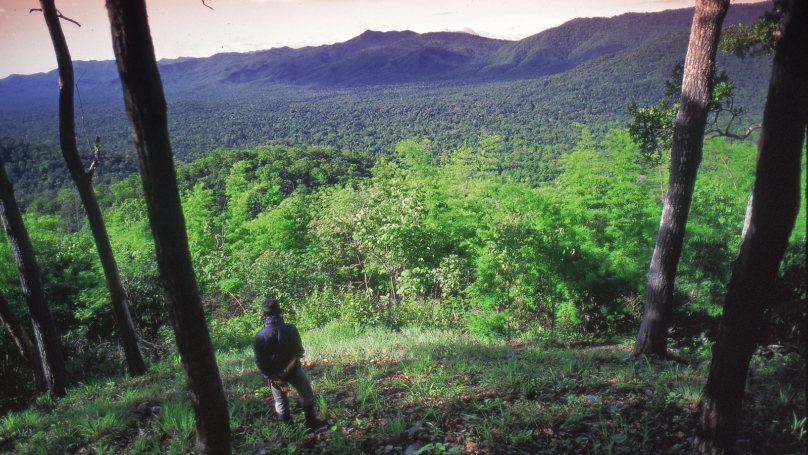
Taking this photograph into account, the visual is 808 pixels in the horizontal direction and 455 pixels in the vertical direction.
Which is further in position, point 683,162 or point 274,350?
point 683,162

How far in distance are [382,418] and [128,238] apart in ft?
71.5

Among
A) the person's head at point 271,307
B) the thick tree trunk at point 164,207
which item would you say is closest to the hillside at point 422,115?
the person's head at point 271,307

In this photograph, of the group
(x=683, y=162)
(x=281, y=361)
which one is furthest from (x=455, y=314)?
(x=281, y=361)

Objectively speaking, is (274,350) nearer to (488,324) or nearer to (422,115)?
(488,324)

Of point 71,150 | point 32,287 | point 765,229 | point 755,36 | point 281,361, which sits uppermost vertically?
point 755,36

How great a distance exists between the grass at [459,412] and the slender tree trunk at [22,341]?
6.61 ft

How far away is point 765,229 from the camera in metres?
2.58

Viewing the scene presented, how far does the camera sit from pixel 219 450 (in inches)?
132

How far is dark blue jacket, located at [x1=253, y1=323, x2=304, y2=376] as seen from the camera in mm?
3791

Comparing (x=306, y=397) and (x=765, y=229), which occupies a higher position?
(x=765, y=229)

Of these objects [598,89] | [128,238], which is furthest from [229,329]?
[598,89]

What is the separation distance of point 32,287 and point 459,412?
7175 mm

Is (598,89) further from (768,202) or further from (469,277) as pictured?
(768,202)

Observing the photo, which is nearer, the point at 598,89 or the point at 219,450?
the point at 219,450
